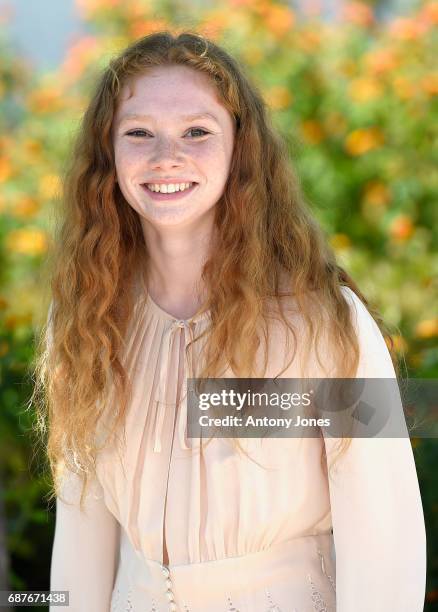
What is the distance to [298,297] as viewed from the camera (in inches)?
65.7

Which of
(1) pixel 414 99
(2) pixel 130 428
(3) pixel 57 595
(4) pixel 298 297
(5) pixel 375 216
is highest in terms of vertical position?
(1) pixel 414 99

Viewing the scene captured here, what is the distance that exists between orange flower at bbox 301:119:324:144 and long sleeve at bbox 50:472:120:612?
230 cm

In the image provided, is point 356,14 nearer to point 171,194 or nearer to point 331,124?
point 331,124

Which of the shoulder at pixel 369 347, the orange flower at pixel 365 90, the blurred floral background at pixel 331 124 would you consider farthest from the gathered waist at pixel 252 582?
the orange flower at pixel 365 90

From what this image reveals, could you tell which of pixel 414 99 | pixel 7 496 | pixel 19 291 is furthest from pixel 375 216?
pixel 7 496

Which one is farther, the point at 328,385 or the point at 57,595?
the point at 57,595

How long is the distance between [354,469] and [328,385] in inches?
6.2

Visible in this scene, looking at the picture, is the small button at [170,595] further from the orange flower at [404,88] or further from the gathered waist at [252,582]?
the orange flower at [404,88]

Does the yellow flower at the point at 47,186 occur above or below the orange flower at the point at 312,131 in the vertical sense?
below

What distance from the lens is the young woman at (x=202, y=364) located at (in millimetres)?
1610

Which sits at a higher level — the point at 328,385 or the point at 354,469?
the point at 328,385

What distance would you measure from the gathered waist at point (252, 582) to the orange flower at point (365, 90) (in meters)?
2.34

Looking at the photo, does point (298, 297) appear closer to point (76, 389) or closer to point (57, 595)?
point (76, 389)

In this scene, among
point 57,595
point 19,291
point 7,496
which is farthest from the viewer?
point 19,291
